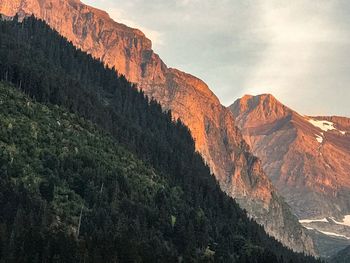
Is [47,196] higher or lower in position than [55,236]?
higher

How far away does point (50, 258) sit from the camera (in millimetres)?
151750

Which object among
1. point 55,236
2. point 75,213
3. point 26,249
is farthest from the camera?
point 75,213

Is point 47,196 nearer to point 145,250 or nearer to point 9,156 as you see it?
point 9,156

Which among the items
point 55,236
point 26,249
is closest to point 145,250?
point 55,236

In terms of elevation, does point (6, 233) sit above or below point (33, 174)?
below

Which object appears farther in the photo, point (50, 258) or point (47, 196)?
point (47, 196)

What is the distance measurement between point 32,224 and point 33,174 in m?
36.7

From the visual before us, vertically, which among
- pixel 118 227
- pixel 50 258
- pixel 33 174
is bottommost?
pixel 50 258

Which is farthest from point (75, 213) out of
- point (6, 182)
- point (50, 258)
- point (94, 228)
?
point (50, 258)

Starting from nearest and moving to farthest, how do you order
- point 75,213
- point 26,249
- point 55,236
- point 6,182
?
point 26,249, point 55,236, point 6,182, point 75,213

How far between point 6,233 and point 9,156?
48.3 metres

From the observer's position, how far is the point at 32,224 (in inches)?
6481

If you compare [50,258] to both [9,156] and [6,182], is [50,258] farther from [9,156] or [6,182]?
[9,156]

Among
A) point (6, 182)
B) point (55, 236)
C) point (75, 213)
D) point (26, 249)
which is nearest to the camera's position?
point (26, 249)
